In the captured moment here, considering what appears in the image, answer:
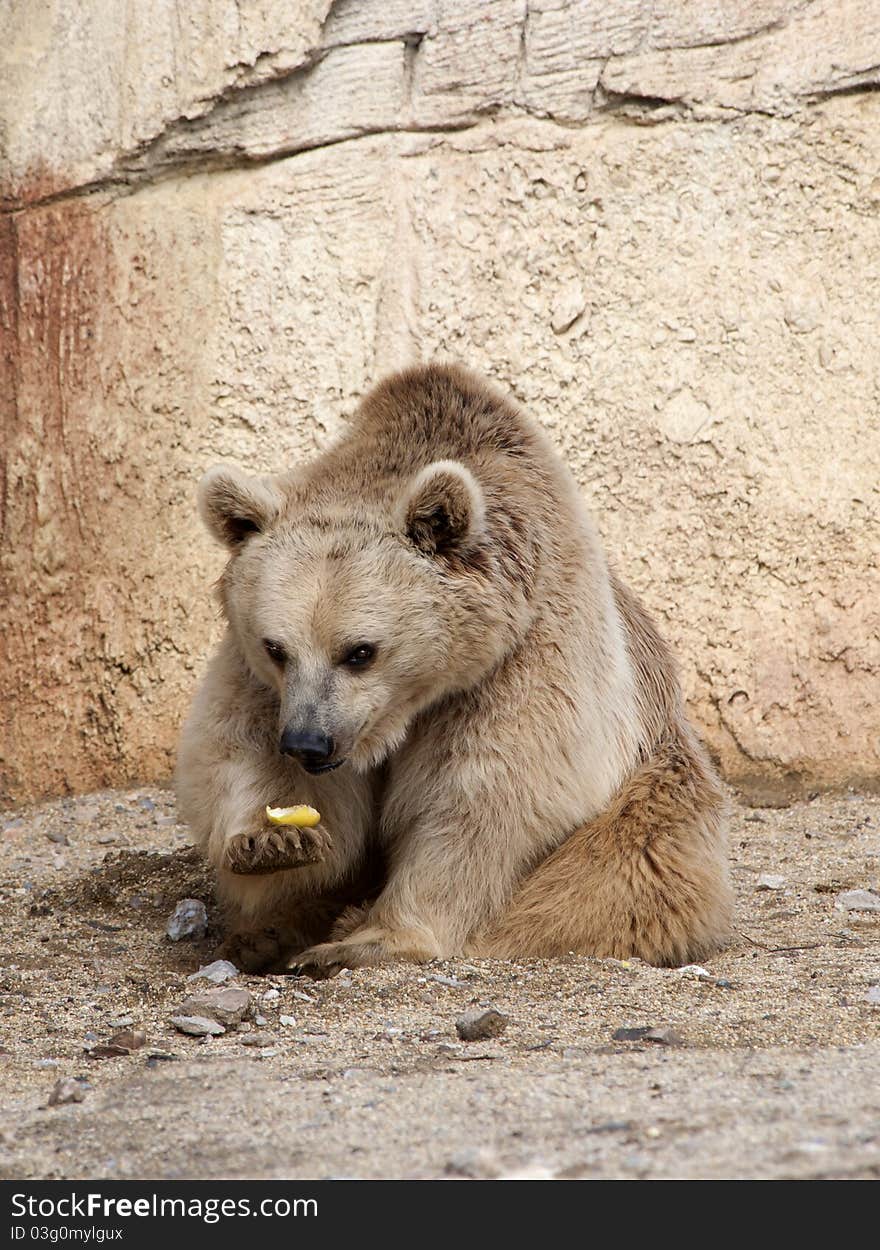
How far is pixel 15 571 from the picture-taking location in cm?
792

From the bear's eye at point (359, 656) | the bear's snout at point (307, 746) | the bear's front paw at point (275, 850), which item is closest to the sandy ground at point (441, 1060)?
the bear's front paw at point (275, 850)

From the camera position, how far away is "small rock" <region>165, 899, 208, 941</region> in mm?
5719

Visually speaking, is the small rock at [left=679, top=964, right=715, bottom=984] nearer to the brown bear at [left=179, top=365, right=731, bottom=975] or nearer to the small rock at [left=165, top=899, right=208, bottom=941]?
the brown bear at [left=179, top=365, right=731, bottom=975]

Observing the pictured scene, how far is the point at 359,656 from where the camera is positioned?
489cm

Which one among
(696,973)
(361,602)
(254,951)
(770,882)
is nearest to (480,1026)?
(696,973)

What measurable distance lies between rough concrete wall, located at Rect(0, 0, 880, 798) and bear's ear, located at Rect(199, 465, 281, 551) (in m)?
2.77

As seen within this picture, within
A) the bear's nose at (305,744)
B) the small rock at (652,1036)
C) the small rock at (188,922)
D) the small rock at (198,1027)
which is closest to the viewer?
the small rock at (652,1036)

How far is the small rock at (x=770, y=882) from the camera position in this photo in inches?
251

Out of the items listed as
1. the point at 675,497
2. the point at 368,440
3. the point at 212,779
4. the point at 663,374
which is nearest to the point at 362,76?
the point at 663,374

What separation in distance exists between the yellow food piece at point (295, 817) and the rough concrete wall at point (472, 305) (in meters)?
3.11

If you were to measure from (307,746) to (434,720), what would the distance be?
0.68 metres

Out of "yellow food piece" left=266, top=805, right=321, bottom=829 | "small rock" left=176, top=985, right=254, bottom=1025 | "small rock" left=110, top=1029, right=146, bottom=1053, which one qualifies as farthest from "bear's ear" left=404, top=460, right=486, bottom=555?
"small rock" left=110, top=1029, right=146, bottom=1053

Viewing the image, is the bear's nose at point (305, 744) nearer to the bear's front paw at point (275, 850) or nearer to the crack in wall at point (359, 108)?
the bear's front paw at point (275, 850)
